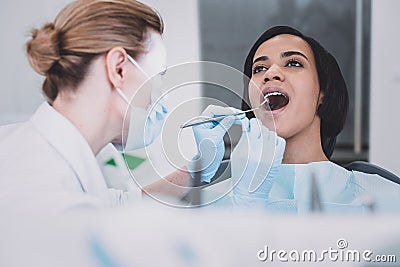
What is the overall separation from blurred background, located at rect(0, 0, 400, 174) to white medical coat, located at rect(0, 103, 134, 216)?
279 millimetres

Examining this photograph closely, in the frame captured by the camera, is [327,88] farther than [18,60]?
No

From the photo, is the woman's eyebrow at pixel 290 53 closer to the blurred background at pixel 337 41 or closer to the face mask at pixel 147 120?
the blurred background at pixel 337 41

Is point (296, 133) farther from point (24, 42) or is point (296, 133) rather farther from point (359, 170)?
point (24, 42)

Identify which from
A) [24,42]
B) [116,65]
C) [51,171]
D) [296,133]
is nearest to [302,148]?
[296,133]

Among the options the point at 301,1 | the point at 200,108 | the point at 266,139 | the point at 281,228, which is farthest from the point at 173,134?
the point at 301,1

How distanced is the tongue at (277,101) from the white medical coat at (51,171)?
0.45 metres

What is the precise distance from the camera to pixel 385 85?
1433 mm

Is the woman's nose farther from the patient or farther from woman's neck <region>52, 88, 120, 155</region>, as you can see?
woman's neck <region>52, 88, 120, 155</region>

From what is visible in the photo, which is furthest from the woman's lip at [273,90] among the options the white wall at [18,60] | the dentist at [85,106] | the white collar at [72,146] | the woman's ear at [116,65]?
the white wall at [18,60]

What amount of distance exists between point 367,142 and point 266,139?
0.27 metres

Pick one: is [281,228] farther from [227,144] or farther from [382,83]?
[382,83]

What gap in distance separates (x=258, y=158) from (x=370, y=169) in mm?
300

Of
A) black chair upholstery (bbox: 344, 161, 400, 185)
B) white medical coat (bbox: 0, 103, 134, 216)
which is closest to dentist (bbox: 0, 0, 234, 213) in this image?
white medical coat (bbox: 0, 103, 134, 216)

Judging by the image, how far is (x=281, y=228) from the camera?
1.44 metres
